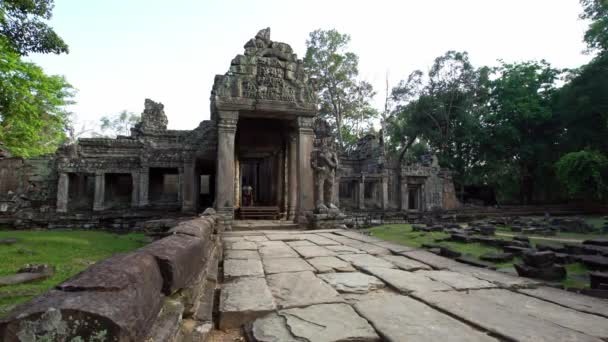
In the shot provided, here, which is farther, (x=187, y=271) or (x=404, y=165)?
(x=404, y=165)

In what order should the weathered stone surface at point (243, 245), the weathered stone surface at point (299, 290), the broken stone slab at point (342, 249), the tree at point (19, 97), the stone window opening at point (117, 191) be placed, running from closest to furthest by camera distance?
the weathered stone surface at point (299, 290)
the broken stone slab at point (342, 249)
the weathered stone surface at point (243, 245)
the tree at point (19, 97)
the stone window opening at point (117, 191)

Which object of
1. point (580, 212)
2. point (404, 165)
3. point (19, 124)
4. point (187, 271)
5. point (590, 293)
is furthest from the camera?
point (404, 165)

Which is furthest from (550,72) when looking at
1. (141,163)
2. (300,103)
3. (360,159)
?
(141,163)

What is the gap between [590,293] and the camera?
2674 mm

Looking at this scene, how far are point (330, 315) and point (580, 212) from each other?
25.8 meters

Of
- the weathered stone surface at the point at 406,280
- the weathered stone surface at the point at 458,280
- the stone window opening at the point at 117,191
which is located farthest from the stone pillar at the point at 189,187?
the weathered stone surface at the point at 458,280

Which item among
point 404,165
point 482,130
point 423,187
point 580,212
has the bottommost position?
point 580,212

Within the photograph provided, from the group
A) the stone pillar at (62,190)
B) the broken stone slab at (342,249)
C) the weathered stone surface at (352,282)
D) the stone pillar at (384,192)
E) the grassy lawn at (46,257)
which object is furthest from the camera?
the stone pillar at (384,192)

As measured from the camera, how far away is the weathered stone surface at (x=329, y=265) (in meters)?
3.45

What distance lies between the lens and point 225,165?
805 centimetres

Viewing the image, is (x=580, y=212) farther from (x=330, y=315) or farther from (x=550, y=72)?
(x=330, y=315)

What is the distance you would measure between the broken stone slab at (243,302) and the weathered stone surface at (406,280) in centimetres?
120

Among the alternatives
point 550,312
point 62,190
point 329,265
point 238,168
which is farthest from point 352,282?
point 62,190

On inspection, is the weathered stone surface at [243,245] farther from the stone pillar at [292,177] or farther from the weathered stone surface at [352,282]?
the stone pillar at [292,177]
